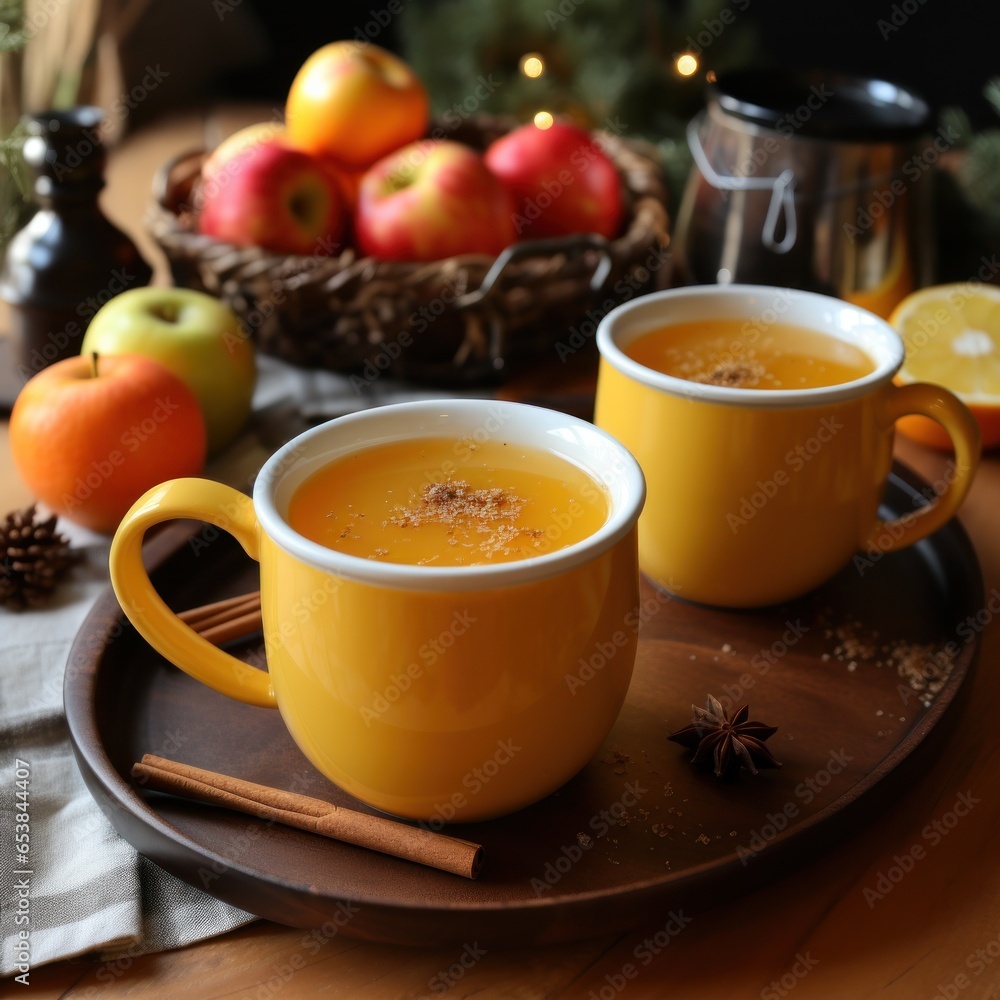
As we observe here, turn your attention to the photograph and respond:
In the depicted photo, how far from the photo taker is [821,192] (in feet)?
4.52

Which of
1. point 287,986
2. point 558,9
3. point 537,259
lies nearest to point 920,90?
point 558,9

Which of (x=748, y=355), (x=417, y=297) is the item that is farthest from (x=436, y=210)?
(x=748, y=355)

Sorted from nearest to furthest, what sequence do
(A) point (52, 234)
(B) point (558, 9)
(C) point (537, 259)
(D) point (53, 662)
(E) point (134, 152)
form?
(D) point (53, 662), (A) point (52, 234), (C) point (537, 259), (B) point (558, 9), (E) point (134, 152)

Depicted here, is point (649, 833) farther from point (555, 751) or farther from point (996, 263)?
point (996, 263)

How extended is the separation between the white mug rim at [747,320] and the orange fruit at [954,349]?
10.4 inches

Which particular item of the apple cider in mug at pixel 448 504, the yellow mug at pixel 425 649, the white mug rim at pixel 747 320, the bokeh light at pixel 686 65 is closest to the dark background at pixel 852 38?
the bokeh light at pixel 686 65

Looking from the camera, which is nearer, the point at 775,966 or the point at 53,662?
the point at 775,966

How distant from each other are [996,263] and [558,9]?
87cm

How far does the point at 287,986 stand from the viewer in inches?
25.5

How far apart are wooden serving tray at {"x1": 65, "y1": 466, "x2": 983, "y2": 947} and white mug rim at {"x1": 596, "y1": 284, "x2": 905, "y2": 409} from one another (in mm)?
204

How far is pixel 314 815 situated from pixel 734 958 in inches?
10.8

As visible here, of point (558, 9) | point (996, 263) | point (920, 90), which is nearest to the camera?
point (996, 263)

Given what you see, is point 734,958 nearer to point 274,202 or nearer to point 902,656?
point 902,656

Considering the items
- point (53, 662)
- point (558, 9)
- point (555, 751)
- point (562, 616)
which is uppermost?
point (558, 9)
